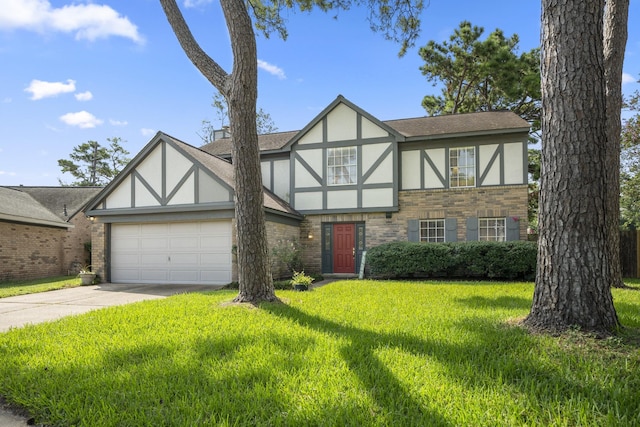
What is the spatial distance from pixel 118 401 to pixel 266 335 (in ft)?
6.27

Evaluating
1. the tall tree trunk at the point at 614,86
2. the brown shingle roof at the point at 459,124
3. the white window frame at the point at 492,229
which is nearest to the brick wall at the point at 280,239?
the brown shingle roof at the point at 459,124

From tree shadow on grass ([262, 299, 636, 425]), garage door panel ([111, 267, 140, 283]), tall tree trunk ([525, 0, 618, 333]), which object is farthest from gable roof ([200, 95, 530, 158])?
tree shadow on grass ([262, 299, 636, 425])

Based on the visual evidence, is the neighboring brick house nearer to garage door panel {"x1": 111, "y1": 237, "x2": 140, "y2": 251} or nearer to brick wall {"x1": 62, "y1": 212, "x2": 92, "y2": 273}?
brick wall {"x1": 62, "y1": 212, "x2": 92, "y2": 273}

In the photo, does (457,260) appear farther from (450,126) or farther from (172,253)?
(172,253)

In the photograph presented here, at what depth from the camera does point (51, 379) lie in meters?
3.30

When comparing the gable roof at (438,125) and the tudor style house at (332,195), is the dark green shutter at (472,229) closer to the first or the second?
the tudor style house at (332,195)

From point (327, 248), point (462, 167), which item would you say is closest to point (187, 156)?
point (327, 248)

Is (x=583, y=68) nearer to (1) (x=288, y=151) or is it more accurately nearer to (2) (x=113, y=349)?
(2) (x=113, y=349)

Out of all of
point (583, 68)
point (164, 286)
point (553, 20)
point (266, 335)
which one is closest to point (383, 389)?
point (266, 335)

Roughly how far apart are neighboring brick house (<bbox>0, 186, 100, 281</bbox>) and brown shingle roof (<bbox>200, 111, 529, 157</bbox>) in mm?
7319

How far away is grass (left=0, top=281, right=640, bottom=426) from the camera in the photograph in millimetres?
2576

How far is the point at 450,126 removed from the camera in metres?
13.9

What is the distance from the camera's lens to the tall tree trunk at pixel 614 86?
8.61m

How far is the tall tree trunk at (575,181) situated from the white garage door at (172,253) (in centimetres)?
914
